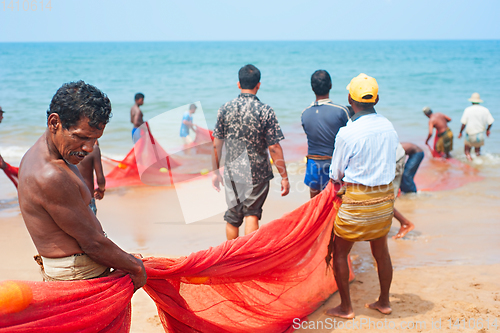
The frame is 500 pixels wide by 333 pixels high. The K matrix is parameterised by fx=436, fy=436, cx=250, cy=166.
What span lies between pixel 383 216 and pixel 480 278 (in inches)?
66.6

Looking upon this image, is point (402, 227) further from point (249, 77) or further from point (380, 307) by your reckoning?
point (249, 77)

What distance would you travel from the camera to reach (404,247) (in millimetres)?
5297

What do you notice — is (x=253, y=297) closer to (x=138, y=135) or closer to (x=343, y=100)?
(x=138, y=135)

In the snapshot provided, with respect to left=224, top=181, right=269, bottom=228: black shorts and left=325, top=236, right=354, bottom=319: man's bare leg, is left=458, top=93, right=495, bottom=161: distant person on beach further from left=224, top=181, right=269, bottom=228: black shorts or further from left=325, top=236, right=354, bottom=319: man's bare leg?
left=325, top=236, right=354, bottom=319: man's bare leg

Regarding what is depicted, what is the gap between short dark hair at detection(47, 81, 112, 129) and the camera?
1969 mm

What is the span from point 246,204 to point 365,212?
1.60 meters

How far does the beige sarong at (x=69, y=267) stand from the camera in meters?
2.13

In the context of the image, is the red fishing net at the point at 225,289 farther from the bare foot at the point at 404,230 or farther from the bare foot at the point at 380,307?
the bare foot at the point at 404,230

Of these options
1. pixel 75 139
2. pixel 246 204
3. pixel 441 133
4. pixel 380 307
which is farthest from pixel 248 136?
pixel 441 133

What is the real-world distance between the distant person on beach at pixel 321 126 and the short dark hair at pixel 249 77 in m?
0.66

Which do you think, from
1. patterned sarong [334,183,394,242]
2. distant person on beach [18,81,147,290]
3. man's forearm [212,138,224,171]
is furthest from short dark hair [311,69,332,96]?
distant person on beach [18,81,147,290]

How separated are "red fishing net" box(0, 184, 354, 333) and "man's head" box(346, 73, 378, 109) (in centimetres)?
71

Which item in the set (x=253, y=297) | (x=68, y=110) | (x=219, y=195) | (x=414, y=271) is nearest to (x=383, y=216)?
(x=253, y=297)

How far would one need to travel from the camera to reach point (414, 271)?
455cm
